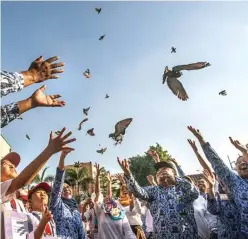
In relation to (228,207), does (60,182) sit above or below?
above

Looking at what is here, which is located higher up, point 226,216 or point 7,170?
point 7,170

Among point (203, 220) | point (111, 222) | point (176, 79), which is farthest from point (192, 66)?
point (111, 222)

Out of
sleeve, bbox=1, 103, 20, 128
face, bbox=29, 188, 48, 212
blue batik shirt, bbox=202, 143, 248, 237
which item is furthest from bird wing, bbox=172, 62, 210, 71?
sleeve, bbox=1, 103, 20, 128

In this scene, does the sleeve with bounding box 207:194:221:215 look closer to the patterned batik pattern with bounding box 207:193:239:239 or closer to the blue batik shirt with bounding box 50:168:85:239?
the patterned batik pattern with bounding box 207:193:239:239

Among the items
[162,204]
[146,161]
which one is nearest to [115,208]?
[162,204]

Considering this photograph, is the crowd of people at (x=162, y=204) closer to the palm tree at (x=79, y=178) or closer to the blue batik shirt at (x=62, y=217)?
the blue batik shirt at (x=62, y=217)

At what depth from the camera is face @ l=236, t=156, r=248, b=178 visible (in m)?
4.43

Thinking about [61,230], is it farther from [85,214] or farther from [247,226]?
[85,214]

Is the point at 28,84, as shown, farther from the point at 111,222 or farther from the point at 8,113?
the point at 111,222

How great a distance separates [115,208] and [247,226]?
2.36 m

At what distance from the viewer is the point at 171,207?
187 inches

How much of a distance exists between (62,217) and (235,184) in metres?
2.52

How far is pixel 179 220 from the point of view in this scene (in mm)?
4680

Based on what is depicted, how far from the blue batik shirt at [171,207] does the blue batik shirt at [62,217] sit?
1.01m
